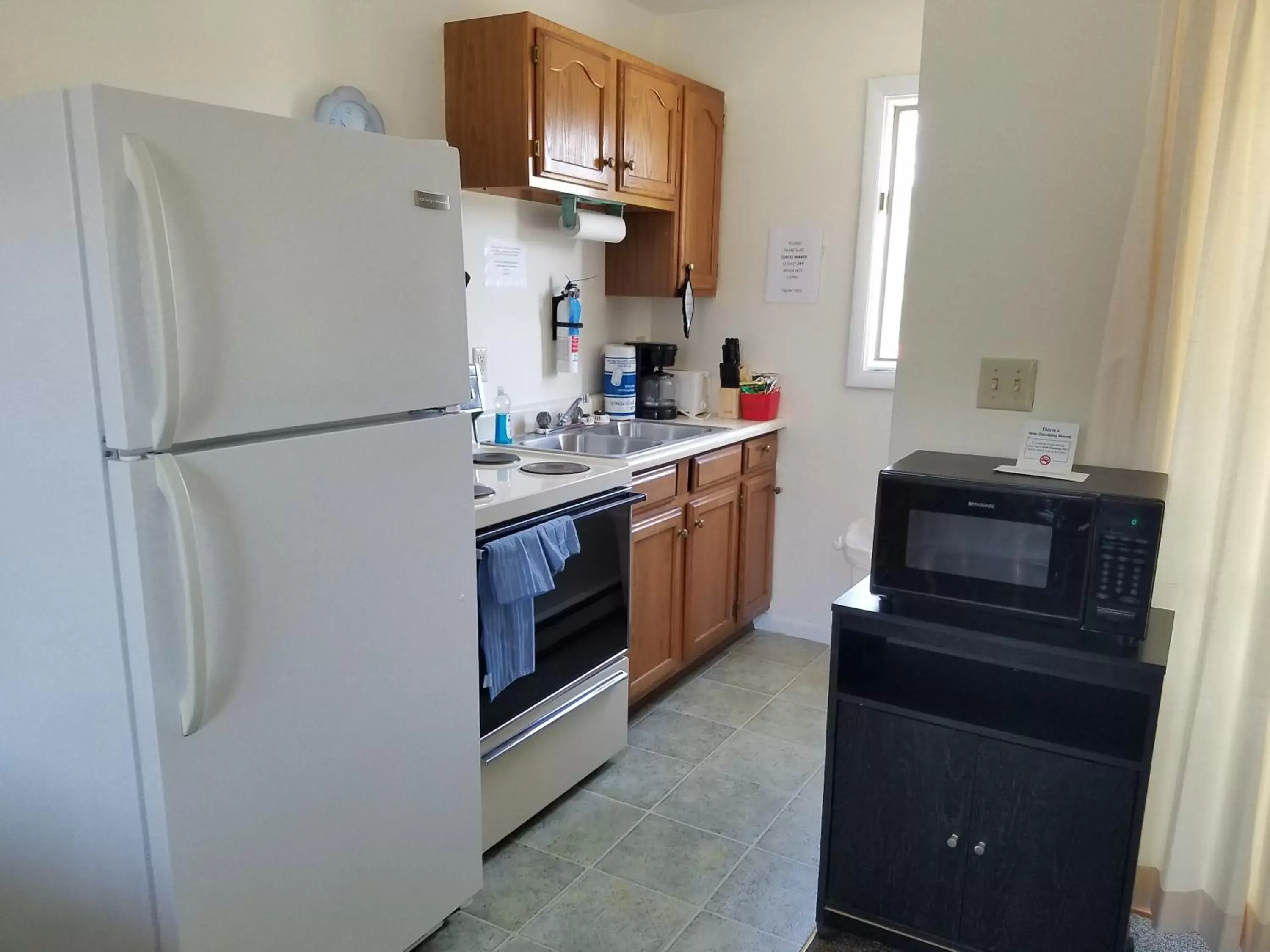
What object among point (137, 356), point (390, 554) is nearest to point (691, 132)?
point (390, 554)

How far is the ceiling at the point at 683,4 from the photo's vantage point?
142 inches

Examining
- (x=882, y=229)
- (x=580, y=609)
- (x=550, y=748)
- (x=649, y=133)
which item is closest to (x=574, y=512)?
(x=580, y=609)

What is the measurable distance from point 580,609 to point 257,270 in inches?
54.4

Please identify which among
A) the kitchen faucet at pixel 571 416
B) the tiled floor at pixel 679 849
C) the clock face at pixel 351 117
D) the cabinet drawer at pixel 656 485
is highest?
the clock face at pixel 351 117

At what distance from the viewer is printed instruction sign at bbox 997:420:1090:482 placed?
1824 millimetres

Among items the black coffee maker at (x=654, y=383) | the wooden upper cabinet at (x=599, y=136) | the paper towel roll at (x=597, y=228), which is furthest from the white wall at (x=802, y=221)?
the paper towel roll at (x=597, y=228)

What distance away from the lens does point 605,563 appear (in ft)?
8.61

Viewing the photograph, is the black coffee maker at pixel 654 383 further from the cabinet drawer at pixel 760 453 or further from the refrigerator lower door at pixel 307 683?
the refrigerator lower door at pixel 307 683

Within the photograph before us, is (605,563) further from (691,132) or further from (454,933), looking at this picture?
(691,132)

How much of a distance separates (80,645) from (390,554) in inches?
20.8

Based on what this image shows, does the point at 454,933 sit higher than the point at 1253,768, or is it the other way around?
the point at 1253,768

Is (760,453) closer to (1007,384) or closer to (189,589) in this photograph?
(1007,384)

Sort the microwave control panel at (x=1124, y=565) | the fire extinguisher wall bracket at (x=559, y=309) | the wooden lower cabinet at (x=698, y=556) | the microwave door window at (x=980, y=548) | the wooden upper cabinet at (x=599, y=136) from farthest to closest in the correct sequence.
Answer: the fire extinguisher wall bracket at (x=559, y=309), the wooden lower cabinet at (x=698, y=556), the wooden upper cabinet at (x=599, y=136), the microwave door window at (x=980, y=548), the microwave control panel at (x=1124, y=565)

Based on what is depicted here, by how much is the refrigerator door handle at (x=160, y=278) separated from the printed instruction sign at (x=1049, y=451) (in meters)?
1.56
